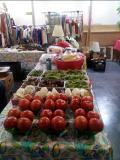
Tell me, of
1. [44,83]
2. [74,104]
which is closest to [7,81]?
[44,83]

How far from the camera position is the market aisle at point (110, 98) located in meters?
2.59

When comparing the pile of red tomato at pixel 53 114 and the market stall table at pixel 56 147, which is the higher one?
the pile of red tomato at pixel 53 114

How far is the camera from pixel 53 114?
1.33m

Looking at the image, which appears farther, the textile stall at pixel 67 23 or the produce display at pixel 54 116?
the textile stall at pixel 67 23

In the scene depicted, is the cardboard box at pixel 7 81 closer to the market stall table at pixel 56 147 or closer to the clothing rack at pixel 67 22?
the clothing rack at pixel 67 22

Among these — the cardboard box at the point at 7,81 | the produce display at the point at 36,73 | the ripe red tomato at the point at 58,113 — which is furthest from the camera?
the cardboard box at the point at 7,81

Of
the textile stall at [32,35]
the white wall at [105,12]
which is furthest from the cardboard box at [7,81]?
the white wall at [105,12]

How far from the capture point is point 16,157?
48.2 inches

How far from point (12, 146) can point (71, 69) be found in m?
1.56

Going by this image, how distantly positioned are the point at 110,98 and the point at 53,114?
2.57 meters

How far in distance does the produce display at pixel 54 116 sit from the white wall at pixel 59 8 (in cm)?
501

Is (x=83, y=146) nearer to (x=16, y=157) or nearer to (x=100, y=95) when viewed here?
(x=16, y=157)

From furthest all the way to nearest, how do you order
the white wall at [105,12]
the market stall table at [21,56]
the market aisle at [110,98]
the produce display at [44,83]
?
1. the white wall at [105,12]
2. the market stall table at [21,56]
3. the market aisle at [110,98]
4. the produce display at [44,83]

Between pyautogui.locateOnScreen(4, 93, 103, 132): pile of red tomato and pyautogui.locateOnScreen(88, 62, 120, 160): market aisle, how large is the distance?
3.47 ft
